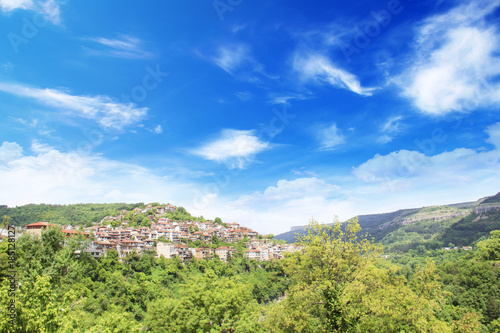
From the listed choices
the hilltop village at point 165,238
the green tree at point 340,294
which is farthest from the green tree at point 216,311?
the hilltop village at point 165,238

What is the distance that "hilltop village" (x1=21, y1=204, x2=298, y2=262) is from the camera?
251 feet

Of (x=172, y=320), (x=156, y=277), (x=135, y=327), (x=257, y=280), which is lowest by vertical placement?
(x=257, y=280)

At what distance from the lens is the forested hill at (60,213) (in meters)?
110

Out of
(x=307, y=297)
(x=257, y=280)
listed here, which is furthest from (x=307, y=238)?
(x=257, y=280)

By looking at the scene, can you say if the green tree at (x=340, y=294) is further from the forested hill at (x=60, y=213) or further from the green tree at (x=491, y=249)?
the forested hill at (x=60, y=213)

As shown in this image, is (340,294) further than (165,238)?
No

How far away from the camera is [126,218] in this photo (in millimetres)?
120875

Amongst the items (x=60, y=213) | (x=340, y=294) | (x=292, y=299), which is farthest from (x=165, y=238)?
(x=340, y=294)

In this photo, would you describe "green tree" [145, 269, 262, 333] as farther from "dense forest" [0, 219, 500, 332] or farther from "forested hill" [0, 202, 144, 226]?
"forested hill" [0, 202, 144, 226]

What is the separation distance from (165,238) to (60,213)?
68.1 metres

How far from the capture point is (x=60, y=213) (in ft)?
429

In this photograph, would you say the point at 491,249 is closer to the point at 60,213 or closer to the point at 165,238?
the point at 165,238

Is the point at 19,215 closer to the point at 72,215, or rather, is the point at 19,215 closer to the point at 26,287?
the point at 72,215

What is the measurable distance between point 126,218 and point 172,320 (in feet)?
350
